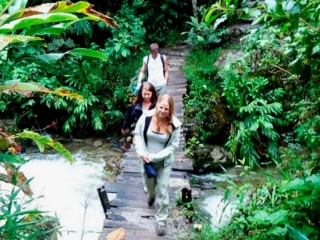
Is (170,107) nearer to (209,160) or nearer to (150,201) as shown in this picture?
(150,201)

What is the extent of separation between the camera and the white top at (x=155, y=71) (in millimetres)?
7438

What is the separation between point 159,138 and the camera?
4742 millimetres

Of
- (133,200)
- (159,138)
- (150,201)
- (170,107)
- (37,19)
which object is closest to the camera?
(37,19)

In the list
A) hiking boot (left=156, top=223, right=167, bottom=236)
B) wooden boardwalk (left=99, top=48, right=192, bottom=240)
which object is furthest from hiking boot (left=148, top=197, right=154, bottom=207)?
hiking boot (left=156, top=223, right=167, bottom=236)

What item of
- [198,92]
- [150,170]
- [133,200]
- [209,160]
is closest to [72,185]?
[209,160]

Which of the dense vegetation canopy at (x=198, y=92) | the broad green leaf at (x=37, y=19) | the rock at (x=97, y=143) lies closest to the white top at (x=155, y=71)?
the dense vegetation canopy at (x=198, y=92)

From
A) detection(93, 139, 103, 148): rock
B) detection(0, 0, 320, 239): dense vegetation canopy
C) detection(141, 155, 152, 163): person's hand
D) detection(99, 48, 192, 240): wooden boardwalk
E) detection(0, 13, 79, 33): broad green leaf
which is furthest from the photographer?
detection(93, 139, 103, 148): rock

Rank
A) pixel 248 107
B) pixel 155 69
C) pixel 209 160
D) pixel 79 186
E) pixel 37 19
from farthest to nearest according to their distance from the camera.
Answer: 1. pixel 248 107
2. pixel 209 160
3. pixel 79 186
4. pixel 155 69
5. pixel 37 19

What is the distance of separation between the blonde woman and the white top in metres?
2.66

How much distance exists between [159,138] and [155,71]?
2880 millimetres

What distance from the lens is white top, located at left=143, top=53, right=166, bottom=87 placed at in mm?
7438

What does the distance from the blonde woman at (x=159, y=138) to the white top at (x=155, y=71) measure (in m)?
2.66

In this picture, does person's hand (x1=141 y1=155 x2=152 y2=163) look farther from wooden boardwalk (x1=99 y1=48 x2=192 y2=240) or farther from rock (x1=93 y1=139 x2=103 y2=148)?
rock (x1=93 y1=139 x2=103 y2=148)

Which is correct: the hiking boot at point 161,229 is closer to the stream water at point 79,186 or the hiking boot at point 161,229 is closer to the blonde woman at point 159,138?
the blonde woman at point 159,138
